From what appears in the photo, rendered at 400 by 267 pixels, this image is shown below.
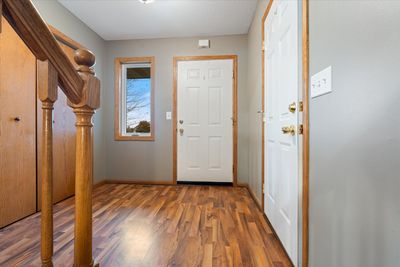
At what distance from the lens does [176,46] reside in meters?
3.33

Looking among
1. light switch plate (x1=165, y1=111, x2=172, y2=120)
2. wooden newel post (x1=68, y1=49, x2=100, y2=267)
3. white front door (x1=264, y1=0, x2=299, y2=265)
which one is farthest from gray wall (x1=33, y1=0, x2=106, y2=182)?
white front door (x1=264, y1=0, x2=299, y2=265)

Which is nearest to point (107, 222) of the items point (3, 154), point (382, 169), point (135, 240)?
point (135, 240)

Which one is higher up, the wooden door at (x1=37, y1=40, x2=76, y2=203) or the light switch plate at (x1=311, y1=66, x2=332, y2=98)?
the light switch plate at (x1=311, y1=66, x2=332, y2=98)

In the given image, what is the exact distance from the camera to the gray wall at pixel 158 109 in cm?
323

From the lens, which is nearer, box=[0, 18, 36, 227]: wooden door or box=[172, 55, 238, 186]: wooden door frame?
box=[0, 18, 36, 227]: wooden door

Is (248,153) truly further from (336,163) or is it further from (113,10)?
(113,10)

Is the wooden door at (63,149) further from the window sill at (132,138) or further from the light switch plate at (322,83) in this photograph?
the light switch plate at (322,83)

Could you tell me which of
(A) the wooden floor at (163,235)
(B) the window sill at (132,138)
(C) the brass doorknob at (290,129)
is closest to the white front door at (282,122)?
(C) the brass doorknob at (290,129)

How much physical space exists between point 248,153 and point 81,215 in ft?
8.92

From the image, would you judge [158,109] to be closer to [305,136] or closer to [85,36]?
[85,36]

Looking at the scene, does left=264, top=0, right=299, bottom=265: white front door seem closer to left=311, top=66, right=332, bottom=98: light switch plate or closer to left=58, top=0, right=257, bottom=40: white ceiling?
left=311, top=66, right=332, bottom=98: light switch plate

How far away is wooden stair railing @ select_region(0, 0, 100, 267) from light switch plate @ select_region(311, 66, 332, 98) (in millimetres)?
959

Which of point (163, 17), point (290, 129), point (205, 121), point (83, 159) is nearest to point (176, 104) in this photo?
point (205, 121)

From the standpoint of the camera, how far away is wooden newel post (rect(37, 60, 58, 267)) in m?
0.56
